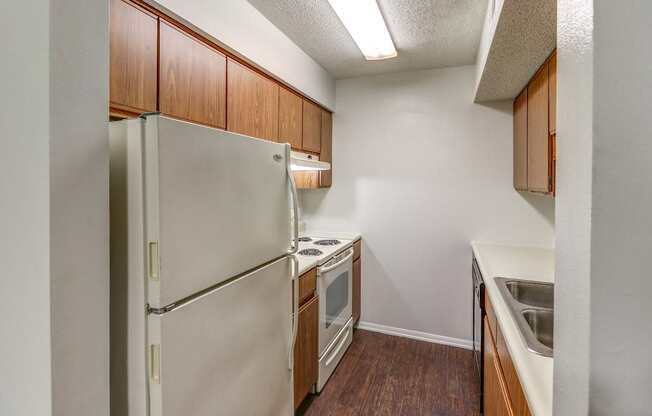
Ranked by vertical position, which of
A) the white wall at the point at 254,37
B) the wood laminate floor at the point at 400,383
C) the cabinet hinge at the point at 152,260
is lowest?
the wood laminate floor at the point at 400,383

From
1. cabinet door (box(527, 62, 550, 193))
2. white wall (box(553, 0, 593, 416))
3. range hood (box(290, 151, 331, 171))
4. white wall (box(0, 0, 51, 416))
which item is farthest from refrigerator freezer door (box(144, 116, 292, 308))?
cabinet door (box(527, 62, 550, 193))

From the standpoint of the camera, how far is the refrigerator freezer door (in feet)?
2.67

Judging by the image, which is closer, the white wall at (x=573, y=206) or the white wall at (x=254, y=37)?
the white wall at (x=573, y=206)

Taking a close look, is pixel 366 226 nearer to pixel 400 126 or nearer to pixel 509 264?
pixel 400 126

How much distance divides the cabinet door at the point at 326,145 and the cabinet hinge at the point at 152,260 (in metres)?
2.13

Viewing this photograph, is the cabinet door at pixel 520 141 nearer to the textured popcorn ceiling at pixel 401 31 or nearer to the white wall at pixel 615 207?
the textured popcorn ceiling at pixel 401 31

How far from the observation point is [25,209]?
678 mm

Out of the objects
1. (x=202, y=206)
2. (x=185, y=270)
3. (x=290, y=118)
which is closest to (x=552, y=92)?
(x=290, y=118)

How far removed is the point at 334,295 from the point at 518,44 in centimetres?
185

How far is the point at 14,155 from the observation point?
69 cm

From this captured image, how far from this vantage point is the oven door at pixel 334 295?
2.07 metres

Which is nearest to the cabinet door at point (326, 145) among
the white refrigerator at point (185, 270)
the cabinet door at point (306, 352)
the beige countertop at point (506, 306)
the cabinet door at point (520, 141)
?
the cabinet door at point (306, 352)

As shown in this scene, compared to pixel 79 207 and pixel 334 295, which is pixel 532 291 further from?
pixel 79 207

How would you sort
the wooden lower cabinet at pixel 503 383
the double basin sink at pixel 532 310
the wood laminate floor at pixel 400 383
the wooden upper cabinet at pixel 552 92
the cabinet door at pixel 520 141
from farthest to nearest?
the cabinet door at pixel 520 141 → the wood laminate floor at pixel 400 383 → the wooden upper cabinet at pixel 552 92 → the double basin sink at pixel 532 310 → the wooden lower cabinet at pixel 503 383
